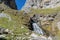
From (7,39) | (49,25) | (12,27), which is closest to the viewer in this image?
(7,39)

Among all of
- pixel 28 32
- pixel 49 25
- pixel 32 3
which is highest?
pixel 28 32

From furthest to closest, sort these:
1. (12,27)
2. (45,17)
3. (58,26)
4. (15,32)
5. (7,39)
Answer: (45,17) → (58,26) → (12,27) → (15,32) → (7,39)

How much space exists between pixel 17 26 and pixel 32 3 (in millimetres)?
60330

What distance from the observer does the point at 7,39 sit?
1470cm

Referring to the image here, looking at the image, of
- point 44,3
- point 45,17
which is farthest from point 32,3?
point 45,17

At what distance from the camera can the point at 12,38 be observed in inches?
584

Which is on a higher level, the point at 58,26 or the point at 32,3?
the point at 58,26

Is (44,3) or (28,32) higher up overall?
(28,32)

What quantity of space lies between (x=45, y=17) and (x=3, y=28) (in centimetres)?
1555

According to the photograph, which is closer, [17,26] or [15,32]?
[15,32]

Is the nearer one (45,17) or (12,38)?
(12,38)

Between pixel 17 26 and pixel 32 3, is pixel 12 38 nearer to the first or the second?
pixel 17 26

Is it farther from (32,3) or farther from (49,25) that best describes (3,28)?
(32,3)

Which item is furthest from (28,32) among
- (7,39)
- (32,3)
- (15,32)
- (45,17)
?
(32,3)
